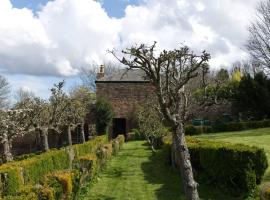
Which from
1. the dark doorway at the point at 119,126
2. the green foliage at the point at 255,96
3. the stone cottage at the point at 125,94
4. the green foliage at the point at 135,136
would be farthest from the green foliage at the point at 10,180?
the dark doorway at the point at 119,126

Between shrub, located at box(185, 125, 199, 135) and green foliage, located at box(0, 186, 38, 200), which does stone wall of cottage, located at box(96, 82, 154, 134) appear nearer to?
shrub, located at box(185, 125, 199, 135)

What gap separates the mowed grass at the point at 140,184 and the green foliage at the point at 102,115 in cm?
2010

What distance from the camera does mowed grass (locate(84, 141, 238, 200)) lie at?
1568cm

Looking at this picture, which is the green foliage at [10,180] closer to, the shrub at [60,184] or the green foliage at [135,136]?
the shrub at [60,184]

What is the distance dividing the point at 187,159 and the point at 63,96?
63.1 feet

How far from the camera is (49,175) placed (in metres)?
13.6

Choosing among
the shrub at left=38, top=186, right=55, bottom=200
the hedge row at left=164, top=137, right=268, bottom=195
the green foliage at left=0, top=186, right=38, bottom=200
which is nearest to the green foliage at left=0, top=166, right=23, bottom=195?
the shrub at left=38, top=186, right=55, bottom=200

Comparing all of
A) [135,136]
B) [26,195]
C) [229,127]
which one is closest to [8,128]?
[26,195]

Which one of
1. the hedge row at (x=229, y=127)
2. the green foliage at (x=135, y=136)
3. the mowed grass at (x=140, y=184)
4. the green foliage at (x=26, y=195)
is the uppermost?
the hedge row at (x=229, y=127)

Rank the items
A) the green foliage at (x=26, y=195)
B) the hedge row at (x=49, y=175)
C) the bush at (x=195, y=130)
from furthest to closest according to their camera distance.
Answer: the bush at (x=195, y=130) → the hedge row at (x=49, y=175) → the green foliage at (x=26, y=195)

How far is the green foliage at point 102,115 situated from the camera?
4650 cm

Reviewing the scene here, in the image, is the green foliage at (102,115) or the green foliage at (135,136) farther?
the green foliage at (102,115)

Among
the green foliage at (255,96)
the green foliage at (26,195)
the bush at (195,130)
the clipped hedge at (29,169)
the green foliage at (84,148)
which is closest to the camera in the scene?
the green foliage at (26,195)

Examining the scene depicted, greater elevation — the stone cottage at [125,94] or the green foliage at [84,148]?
the stone cottage at [125,94]
